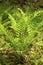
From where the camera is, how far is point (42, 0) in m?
5.59

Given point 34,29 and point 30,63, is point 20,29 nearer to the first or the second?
point 34,29

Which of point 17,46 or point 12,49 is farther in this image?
point 12,49

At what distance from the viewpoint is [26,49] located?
3.34 m

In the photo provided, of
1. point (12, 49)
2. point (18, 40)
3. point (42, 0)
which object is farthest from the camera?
point (42, 0)

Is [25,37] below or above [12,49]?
above

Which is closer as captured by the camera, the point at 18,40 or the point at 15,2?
the point at 18,40

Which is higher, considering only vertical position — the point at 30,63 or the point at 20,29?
the point at 20,29

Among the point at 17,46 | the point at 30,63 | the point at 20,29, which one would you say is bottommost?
the point at 30,63

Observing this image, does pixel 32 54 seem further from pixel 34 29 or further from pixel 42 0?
pixel 42 0

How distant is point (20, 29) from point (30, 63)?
1.78 feet

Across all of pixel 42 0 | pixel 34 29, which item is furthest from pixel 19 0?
pixel 34 29

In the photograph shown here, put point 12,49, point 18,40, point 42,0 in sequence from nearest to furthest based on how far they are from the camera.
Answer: point 18,40 → point 12,49 → point 42,0

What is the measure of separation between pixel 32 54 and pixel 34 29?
40cm

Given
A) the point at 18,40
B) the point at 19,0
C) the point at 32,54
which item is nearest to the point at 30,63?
the point at 32,54
